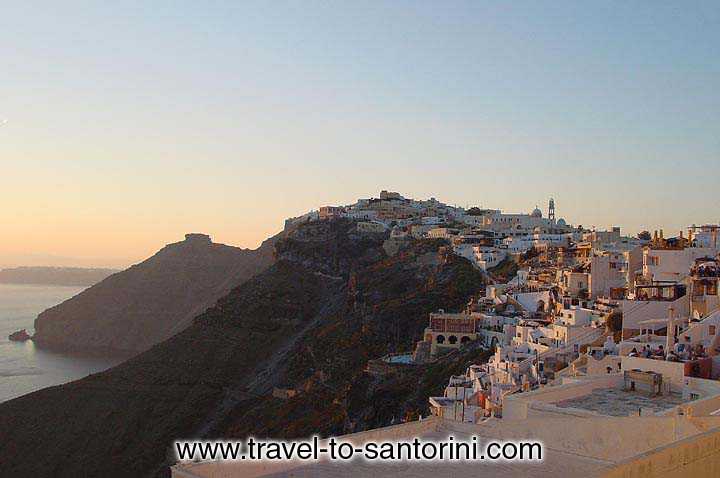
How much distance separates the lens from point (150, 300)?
9119 cm

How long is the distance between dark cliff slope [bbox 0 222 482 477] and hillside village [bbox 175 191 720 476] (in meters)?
2.83

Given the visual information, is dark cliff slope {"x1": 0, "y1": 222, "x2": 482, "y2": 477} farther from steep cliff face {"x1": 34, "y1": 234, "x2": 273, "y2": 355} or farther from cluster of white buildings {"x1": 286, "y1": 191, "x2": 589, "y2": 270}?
steep cliff face {"x1": 34, "y1": 234, "x2": 273, "y2": 355}

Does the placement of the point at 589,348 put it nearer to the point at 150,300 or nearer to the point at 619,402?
the point at 619,402

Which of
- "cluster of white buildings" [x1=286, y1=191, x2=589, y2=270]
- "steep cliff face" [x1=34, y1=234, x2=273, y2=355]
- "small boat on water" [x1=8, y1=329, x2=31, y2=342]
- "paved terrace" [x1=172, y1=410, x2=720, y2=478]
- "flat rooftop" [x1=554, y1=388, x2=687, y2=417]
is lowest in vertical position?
"small boat on water" [x1=8, y1=329, x2=31, y2=342]

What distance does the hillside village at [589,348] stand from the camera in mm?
6793

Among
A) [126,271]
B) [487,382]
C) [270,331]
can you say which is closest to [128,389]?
[270,331]

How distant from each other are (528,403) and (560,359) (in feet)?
27.0

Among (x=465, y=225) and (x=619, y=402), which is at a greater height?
(x=465, y=225)

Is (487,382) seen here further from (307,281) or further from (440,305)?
(307,281)

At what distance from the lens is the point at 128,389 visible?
40.2m

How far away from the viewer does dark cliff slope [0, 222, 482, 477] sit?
30.8 meters

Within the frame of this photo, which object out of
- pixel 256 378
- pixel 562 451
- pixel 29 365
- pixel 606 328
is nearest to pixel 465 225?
pixel 256 378

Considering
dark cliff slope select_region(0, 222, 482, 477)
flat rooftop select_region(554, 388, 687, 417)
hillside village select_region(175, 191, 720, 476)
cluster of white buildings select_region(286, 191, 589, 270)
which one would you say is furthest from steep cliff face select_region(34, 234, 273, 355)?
flat rooftop select_region(554, 388, 687, 417)

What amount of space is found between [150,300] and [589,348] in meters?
81.4
